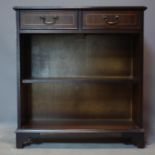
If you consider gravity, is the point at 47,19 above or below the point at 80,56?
above

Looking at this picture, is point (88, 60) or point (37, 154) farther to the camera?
point (88, 60)

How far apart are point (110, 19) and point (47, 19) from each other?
41 centimetres

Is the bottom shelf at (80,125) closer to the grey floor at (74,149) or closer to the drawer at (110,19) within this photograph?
the grey floor at (74,149)

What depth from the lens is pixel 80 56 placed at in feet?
7.83

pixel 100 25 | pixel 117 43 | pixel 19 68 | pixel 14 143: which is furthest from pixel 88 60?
pixel 14 143

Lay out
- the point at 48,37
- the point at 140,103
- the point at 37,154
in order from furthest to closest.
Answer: the point at 48,37 → the point at 140,103 → the point at 37,154

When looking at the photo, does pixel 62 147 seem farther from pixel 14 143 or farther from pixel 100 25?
pixel 100 25

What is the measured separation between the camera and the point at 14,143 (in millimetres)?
2119

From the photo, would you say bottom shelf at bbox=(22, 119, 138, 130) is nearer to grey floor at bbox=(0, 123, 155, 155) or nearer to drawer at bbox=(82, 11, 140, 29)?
grey floor at bbox=(0, 123, 155, 155)

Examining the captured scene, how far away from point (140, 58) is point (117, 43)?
390mm

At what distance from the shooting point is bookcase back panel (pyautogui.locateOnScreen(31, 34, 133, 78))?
236 cm

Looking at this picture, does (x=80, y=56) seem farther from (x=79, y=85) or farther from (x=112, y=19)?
(x=112, y=19)

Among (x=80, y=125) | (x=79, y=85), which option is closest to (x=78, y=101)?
(x=79, y=85)

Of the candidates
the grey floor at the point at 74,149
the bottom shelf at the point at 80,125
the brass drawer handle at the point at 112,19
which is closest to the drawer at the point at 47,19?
the brass drawer handle at the point at 112,19
